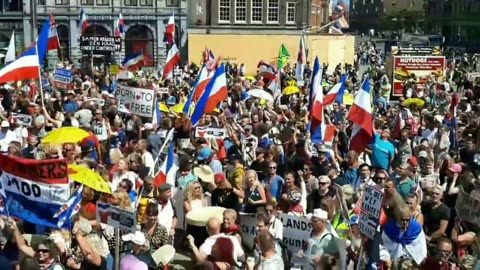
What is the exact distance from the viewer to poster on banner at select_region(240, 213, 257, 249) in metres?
8.35

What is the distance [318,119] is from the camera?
12336 millimetres

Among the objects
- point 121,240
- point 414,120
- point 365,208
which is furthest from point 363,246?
point 414,120

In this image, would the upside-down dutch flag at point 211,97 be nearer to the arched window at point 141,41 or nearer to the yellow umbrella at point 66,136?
the yellow umbrella at point 66,136

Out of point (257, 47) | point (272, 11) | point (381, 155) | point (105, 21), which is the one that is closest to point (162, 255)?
point (381, 155)

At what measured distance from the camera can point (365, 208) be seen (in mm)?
7000

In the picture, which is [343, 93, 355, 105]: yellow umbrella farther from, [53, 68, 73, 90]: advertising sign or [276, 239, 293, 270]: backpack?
[276, 239, 293, 270]: backpack

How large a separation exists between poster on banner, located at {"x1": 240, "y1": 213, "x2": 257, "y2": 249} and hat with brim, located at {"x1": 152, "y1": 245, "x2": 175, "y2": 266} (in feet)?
3.35

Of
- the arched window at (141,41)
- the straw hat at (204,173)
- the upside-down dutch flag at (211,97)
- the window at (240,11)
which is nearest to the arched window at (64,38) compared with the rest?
the arched window at (141,41)

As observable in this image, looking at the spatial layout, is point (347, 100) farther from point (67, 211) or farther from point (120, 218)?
point (120, 218)

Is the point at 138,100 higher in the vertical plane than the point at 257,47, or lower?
higher

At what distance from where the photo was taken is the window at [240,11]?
5433 centimetres

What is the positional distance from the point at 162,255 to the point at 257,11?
48266 millimetres

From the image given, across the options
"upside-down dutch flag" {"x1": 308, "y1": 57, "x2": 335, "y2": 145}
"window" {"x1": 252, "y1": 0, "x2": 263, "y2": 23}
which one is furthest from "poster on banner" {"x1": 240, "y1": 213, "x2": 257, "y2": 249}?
"window" {"x1": 252, "y1": 0, "x2": 263, "y2": 23}

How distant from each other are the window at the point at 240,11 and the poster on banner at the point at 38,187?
47973 mm
